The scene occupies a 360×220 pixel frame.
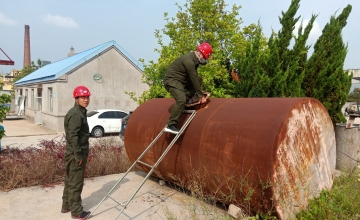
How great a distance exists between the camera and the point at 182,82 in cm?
527

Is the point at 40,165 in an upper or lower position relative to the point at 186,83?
lower

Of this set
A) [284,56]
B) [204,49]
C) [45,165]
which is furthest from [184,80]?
[284,56]

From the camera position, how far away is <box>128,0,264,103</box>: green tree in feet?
37.9

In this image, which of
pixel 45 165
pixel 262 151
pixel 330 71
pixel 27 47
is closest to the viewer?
pixel 262 151

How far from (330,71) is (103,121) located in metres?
10.8

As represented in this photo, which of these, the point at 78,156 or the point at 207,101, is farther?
the point at 207,101

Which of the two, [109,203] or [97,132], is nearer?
[109,203]

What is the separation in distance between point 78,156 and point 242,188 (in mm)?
2367

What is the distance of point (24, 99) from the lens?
2745cm

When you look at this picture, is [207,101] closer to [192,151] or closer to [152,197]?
[192,151]

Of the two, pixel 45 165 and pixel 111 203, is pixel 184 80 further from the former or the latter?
pixel 45 165

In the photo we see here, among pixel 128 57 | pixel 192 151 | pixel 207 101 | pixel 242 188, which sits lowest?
pixel 242 188

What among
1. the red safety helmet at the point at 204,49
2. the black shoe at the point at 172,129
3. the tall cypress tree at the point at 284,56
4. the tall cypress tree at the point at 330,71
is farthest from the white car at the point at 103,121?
the red safety helmet at the point at 204,49

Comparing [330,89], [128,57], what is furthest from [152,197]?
[128,57]
